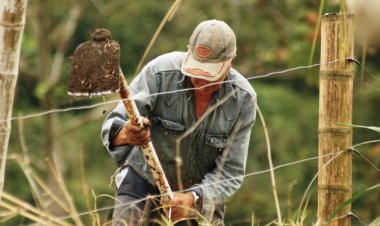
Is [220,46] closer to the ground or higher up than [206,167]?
higher up

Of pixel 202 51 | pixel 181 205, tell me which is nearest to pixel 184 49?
pixel 202 51

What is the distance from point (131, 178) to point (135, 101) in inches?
19.8

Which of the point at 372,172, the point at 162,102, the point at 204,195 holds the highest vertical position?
the point at 162,102

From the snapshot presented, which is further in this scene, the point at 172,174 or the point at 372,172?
the point at 372,172

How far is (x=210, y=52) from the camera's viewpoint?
197 inches

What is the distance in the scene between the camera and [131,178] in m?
5.30

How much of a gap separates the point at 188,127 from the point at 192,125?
0.10 ft

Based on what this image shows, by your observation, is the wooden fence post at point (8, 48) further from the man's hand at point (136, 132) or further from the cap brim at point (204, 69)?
the cap brim at point (204, 69)

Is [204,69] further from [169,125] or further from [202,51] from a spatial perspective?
[169,125]

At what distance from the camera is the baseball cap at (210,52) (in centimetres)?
493

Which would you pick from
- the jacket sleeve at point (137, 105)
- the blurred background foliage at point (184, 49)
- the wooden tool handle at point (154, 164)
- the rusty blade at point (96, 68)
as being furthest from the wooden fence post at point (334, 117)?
the blurred background foliage at point (184, 49)

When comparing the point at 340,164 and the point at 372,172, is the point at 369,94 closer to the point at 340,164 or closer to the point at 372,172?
the point at 372,172

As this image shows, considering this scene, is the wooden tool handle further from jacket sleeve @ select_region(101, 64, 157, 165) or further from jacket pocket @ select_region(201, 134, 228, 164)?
jacket pocket @ select_region(201, 134, 228, 164)

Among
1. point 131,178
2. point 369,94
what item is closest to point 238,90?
point 131,178
